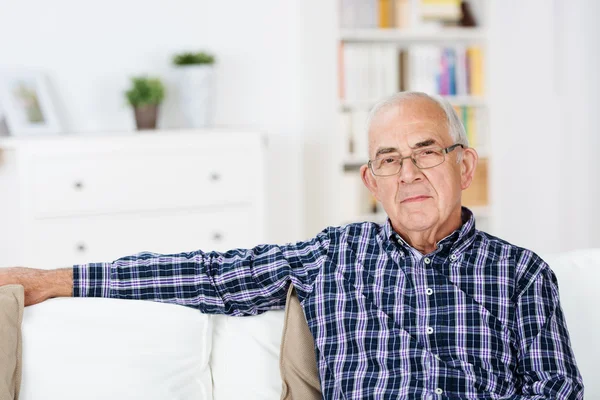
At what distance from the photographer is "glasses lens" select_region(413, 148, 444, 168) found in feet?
6.19

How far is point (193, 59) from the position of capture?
12.7ft

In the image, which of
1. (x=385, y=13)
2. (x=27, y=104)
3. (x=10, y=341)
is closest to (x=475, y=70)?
(x=385, y=13)

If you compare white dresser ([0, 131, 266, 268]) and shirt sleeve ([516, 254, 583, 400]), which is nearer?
shirt sleeve ([516, 254, 583, 400])

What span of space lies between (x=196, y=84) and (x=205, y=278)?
217 centimetres

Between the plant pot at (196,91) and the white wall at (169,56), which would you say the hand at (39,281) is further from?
the white wall at (169,56)

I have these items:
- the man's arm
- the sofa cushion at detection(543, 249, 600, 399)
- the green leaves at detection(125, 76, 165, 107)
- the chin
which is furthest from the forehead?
the green leaves at detection(125, 76, 165, 107)

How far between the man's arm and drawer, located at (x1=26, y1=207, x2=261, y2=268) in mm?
1747

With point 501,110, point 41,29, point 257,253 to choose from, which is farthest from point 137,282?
point 501,110

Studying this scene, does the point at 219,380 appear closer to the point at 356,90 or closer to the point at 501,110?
the point at 356,90

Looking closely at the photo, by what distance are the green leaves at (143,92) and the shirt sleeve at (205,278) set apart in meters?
2.05

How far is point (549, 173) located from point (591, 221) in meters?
0.31

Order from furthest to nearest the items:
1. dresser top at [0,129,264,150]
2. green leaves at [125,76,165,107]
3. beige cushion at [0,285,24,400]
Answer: green leaves at [125,76,165,107]
dresser top at [0,129,264,150]
beige cushion at [0,285,24,400]

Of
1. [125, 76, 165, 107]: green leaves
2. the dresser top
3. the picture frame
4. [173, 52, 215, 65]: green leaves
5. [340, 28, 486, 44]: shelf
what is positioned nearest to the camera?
the dresser top

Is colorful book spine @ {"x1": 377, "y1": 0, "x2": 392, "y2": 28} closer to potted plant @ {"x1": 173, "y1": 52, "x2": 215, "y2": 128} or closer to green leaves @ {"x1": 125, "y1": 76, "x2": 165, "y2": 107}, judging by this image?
potted plant @ {"x1": 173, "y1": 52, "x2": 215, "y2": 128}
